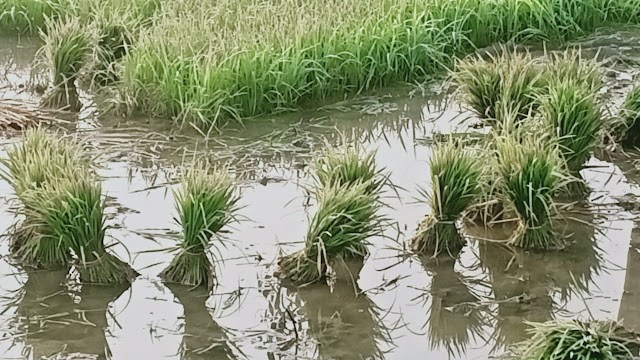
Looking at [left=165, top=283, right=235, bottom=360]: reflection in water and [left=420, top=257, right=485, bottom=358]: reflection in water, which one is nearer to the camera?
[left=165, top=283, right=235, bottom=360]: reflection in water

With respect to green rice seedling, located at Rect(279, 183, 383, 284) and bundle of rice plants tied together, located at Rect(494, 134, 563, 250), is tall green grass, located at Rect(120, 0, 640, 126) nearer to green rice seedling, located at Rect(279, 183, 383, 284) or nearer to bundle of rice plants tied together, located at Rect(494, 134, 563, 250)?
green rice seedling, located at Rect(279, 183, 383, 284)

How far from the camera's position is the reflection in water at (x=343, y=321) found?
305 centimetres

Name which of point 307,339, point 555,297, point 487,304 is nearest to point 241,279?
point 307,339

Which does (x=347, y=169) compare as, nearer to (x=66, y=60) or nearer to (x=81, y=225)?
(x=81, y=225)

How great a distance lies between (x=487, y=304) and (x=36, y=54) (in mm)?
3585

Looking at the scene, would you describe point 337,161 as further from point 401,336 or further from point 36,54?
point 36,54

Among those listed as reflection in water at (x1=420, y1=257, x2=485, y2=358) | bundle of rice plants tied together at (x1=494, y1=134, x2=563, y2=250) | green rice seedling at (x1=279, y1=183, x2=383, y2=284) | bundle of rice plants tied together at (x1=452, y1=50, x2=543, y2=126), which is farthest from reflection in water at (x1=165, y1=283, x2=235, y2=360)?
bundle of rice plants tied together at (x1=452, y1=50, x2=543, y2=126)

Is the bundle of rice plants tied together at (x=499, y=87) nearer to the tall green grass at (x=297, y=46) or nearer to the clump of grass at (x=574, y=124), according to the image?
the clump of grass at (x=574, y=124)

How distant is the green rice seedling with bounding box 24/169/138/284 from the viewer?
3426mm

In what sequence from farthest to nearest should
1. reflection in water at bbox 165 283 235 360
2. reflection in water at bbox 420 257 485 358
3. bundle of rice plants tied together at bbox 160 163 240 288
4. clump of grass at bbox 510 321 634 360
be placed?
bundle of rice plants tied together at bbox 160 163 240 288
reflection in water at bbox 420 257 485 358
reflection in water at bbox 165 283 235 360
clump of grass at bbox 510 321 634 360

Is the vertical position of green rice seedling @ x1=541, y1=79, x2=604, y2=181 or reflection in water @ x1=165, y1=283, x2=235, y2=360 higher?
green rice seedling @ x1=541, y1=79, x2=604, y2=181

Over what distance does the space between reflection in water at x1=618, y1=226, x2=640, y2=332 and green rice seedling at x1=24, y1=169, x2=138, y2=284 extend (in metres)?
1.66

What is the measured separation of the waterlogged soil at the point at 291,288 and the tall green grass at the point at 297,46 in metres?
0.38

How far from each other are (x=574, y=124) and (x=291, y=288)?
1.59 meters
